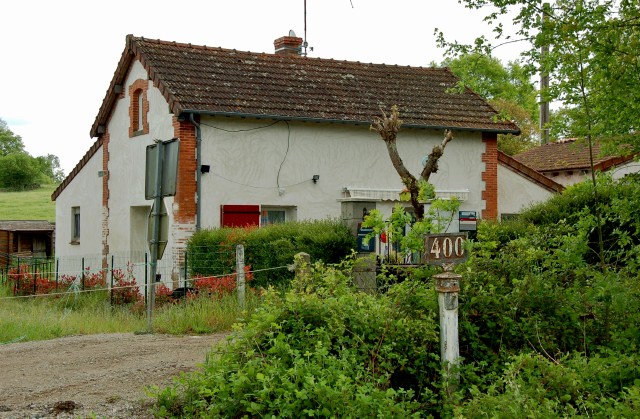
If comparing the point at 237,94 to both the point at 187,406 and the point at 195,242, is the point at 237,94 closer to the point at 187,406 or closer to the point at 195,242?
the point at 195,242

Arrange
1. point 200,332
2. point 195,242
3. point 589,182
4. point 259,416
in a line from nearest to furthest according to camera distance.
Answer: point 259,416
point 589,182
point 200,332
point 195,242

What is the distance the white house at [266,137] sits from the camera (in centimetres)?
2125

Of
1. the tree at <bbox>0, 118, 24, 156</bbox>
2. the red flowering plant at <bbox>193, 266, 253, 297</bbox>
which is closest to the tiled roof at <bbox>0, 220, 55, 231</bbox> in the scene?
the red flowering plant at <bbox>193, 266, 253, 297</bbox>

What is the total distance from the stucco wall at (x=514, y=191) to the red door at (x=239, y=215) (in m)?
7.60

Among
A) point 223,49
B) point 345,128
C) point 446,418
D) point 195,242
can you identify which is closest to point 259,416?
point 446,418

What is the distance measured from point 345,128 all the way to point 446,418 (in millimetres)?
15939

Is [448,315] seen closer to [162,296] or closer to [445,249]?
[445,249]

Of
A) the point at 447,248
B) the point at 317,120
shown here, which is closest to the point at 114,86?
the point at 317,120

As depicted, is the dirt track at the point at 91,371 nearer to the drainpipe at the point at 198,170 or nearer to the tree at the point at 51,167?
→ the drainpipe at the point at 198,170

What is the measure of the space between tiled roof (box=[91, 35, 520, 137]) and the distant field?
31279mm

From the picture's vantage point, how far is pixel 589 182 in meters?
10.1

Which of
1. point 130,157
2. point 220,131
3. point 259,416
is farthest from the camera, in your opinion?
point 130,157

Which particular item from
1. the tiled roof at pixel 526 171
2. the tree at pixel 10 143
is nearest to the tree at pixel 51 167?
the tree at pixel 10 143

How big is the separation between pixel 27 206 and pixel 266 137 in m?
47.0
